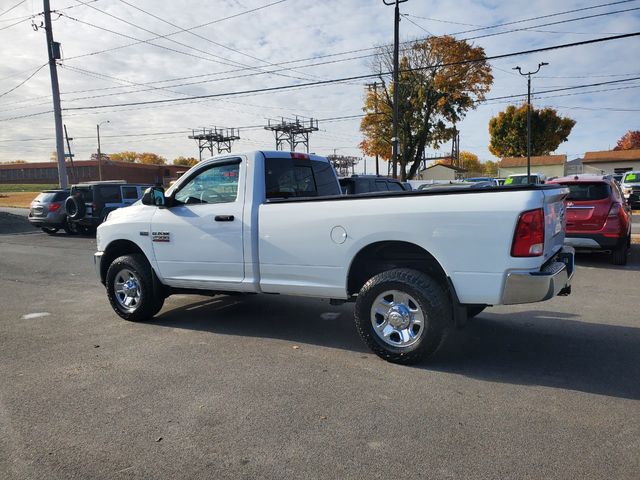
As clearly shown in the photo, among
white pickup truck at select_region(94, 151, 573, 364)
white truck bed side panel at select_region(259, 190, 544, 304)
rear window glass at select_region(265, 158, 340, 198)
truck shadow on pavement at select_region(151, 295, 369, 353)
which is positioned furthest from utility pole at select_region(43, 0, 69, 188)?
white truck bed side panel at select_region(259, 190, 544, 304)

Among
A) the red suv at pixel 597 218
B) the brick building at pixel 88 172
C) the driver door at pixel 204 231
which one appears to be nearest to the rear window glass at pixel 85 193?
the driver door at pixel 204 231

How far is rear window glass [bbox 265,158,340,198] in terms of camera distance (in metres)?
5.39

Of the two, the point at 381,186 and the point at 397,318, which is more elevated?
the point at 381,186

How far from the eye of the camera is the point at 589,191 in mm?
9227

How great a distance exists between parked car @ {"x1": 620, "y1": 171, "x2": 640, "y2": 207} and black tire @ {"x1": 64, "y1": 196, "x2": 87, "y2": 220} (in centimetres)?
2242

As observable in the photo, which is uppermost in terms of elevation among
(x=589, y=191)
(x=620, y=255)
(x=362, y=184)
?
(x=362, y=184)

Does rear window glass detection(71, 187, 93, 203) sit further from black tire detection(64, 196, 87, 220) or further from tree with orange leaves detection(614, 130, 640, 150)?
tree with orange leaves detection(614, 130, 640, 150)

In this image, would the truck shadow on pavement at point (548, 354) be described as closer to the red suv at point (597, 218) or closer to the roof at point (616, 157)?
the red suv at point (597, 218)

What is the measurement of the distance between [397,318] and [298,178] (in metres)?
2.22

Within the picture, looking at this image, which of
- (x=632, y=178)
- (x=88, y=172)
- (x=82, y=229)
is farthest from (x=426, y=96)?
(x=88, y=172)

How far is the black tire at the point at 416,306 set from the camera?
4121mm

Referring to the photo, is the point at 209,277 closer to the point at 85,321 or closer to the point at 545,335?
the point at 85,321

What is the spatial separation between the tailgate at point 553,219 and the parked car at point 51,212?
1716 cm

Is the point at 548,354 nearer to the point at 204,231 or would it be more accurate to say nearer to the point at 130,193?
the point at 204,231
